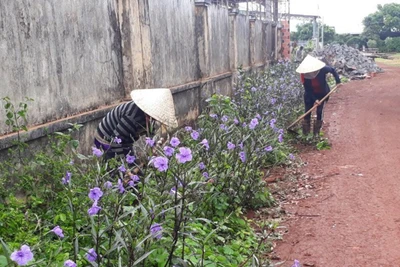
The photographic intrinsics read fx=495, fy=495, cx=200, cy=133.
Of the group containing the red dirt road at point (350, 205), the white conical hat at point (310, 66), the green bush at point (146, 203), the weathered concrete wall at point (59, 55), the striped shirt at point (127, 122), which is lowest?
the red dirt road at point (350, 205)

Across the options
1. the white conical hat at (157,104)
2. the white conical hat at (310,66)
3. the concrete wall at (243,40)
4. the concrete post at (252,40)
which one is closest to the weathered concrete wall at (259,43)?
the concrete post at (252,40)

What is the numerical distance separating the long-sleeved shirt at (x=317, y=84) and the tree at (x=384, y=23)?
42168mm

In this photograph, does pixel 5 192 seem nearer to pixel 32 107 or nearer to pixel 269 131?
pixel 32 107

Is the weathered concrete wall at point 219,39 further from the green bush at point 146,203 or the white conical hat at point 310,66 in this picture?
the green bush at point 146,203

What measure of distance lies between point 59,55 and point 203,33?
181 inches

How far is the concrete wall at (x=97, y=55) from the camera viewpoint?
3924 mm

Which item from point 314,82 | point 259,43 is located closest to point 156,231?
point 314,82

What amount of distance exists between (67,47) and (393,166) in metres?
4.32

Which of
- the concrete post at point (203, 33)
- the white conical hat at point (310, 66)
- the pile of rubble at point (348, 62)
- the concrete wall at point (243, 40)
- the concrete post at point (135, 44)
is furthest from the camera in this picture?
the pile of rubble at point (348, 62)

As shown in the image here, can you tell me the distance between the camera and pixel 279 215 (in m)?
4.81

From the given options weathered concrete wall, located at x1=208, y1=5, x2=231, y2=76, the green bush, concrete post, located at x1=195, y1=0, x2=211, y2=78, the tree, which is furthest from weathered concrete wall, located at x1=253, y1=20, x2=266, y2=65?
the tree

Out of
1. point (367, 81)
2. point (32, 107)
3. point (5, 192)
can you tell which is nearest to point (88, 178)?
point (5, 192)

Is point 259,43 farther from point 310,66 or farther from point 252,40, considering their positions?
point 310,66

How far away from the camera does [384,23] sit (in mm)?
48281
